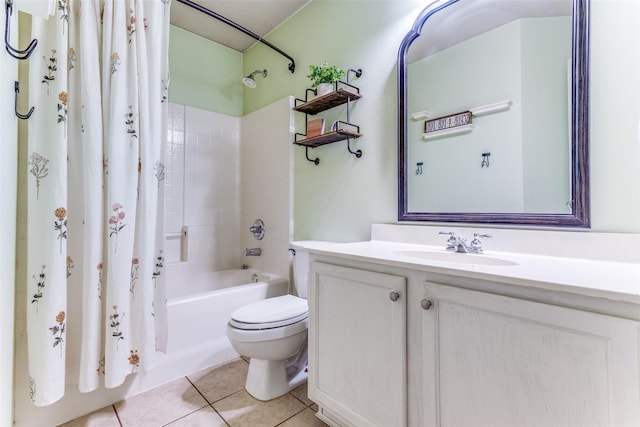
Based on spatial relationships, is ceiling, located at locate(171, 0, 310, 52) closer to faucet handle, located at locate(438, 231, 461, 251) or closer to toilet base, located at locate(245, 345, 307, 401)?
faucet handle, located at locate(438, 231, 461, 251)

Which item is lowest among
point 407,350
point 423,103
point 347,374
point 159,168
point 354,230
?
point 347,374

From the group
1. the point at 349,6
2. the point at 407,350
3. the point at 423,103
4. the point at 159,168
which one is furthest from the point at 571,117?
the point at 159,168

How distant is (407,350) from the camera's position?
95 cm

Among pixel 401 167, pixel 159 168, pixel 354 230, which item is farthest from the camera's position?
pixel 354 230

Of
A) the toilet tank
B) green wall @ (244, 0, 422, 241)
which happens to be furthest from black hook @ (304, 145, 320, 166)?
the toilet tank

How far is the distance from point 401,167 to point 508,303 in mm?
915

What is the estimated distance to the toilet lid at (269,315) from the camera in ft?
4.58

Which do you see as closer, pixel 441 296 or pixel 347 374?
pixel 441 296

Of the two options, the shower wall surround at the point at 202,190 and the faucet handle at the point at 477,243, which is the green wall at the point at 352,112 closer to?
the faucet handle at the point at 477,243

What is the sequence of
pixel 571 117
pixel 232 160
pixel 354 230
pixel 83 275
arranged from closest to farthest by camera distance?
1. pixel 571 117
2. pixel 83 275
3. pixel 354 230
4. pixel 232 160

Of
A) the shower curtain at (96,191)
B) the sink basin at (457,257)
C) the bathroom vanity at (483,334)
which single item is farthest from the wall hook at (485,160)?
the shower curtain at (96,191)

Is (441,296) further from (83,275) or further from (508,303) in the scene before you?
(83,275)

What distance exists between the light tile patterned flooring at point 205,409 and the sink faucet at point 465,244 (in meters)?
0.97

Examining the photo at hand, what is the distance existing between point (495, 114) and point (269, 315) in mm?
1374
